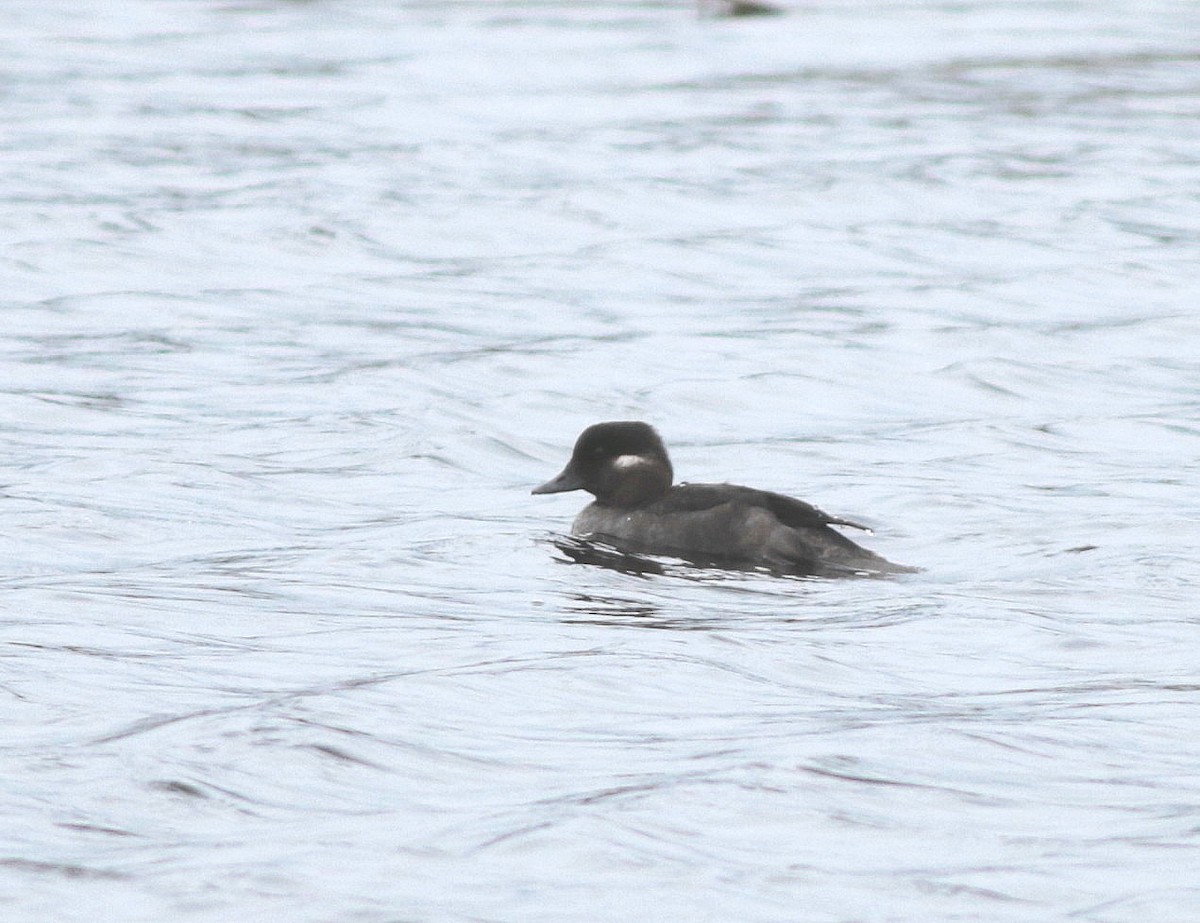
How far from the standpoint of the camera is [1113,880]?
18.6ft

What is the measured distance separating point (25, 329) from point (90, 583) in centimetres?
654

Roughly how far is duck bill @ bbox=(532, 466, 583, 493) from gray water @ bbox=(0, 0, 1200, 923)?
177 mm

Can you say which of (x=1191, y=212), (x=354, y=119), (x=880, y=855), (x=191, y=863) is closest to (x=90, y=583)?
(x=191, y=863)

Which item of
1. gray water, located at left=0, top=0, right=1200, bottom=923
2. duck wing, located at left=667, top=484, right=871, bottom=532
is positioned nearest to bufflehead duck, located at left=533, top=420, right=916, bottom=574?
duck wing, located at left=667, top=484, right=871, bottom=532

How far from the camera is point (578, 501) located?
11.1 m

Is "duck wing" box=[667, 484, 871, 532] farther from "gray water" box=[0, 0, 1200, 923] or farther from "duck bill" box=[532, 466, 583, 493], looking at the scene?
"duck bill" box=[532, 466, 583, 493]

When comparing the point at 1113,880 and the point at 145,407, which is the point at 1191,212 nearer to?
the point at 145,407

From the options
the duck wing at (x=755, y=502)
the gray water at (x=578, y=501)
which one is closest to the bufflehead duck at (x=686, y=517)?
the duck wing at (x=755, y=502)

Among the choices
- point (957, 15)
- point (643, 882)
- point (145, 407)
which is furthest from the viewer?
point (957, 15)

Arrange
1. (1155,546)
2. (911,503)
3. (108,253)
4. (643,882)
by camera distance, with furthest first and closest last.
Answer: (108,253)
(911,503)
(1155,546)
(643,882)

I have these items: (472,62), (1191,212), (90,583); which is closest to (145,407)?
(90,583)

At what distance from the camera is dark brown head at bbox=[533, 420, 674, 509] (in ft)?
32.3

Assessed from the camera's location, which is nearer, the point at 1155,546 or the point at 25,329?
the point at 1155,546

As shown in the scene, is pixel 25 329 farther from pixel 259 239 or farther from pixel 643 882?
pixel 643 882
